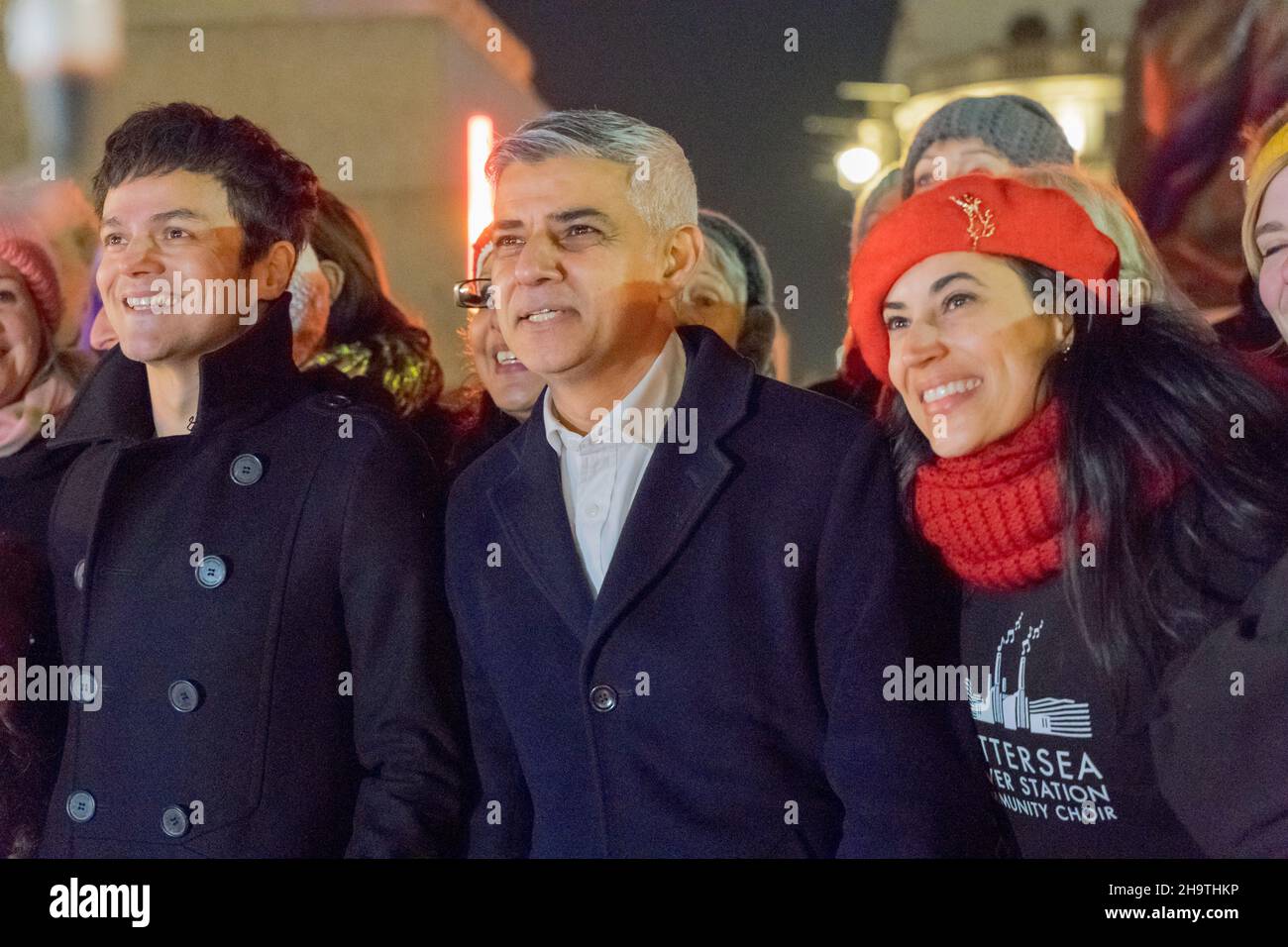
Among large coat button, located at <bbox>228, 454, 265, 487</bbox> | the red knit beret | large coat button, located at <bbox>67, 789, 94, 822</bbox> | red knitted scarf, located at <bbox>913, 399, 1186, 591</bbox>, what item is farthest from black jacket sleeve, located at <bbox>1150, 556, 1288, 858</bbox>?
large coat button, located at <bbox>67, 789, 94, 822</bbox>

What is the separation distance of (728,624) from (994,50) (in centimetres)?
144

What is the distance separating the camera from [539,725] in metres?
2.87

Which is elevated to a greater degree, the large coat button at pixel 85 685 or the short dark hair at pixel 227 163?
the short dark hair at pixel 227 163

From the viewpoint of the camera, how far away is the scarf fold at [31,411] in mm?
3359

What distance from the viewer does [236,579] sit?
2.93 metres

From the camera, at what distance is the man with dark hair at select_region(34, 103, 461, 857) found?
2906 mm

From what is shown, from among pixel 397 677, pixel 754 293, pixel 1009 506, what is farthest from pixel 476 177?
pixel 1009 506

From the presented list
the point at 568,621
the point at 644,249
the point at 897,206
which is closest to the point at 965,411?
the point at 897,206

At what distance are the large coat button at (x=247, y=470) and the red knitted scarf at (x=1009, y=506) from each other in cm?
145

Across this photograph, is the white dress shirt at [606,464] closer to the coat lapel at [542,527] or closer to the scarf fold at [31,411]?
the coat lapel at [542,527]

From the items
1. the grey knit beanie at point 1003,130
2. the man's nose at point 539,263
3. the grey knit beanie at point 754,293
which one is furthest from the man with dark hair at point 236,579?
the grey knit beanie at point 1003,130

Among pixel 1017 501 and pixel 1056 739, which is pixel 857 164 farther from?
pixel 1056 739

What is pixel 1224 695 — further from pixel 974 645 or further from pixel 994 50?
pixel 994 50

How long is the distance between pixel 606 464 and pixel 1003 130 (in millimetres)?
1120
